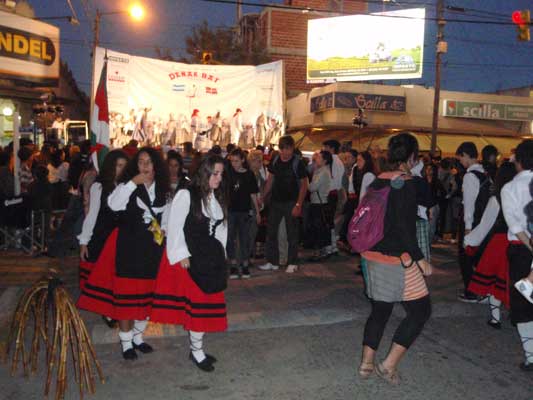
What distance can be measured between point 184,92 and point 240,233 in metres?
4.52

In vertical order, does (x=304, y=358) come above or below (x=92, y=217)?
below

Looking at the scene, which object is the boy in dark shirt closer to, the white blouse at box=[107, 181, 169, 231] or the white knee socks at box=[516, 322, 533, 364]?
the white blouse at box=[107, 181, 169, 231]

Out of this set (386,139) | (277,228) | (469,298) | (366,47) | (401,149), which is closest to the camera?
(401,149)

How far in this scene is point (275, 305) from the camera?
6582 mm

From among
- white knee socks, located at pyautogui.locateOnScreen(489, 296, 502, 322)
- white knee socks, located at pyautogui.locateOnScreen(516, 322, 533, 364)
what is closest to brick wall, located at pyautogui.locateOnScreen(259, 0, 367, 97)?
white knee socks, located at pyautogui.locateOnScreen(489, 296, 502, 322)

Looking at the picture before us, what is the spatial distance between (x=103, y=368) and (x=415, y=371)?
2499mm

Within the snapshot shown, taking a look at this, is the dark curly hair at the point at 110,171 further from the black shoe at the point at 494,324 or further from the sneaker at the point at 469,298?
the sneaker at the point at 469,298

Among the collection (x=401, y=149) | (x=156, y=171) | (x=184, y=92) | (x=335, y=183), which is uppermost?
(x=184, y=92)

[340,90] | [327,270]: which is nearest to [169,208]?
[327,270]

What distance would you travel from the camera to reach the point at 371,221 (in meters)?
4.06

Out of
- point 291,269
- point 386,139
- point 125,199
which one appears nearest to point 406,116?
point 386,139

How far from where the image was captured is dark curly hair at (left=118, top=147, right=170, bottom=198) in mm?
4672

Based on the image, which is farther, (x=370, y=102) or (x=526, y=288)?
(x=370, y=102)

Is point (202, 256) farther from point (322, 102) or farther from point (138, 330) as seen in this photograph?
point (322, 102)
